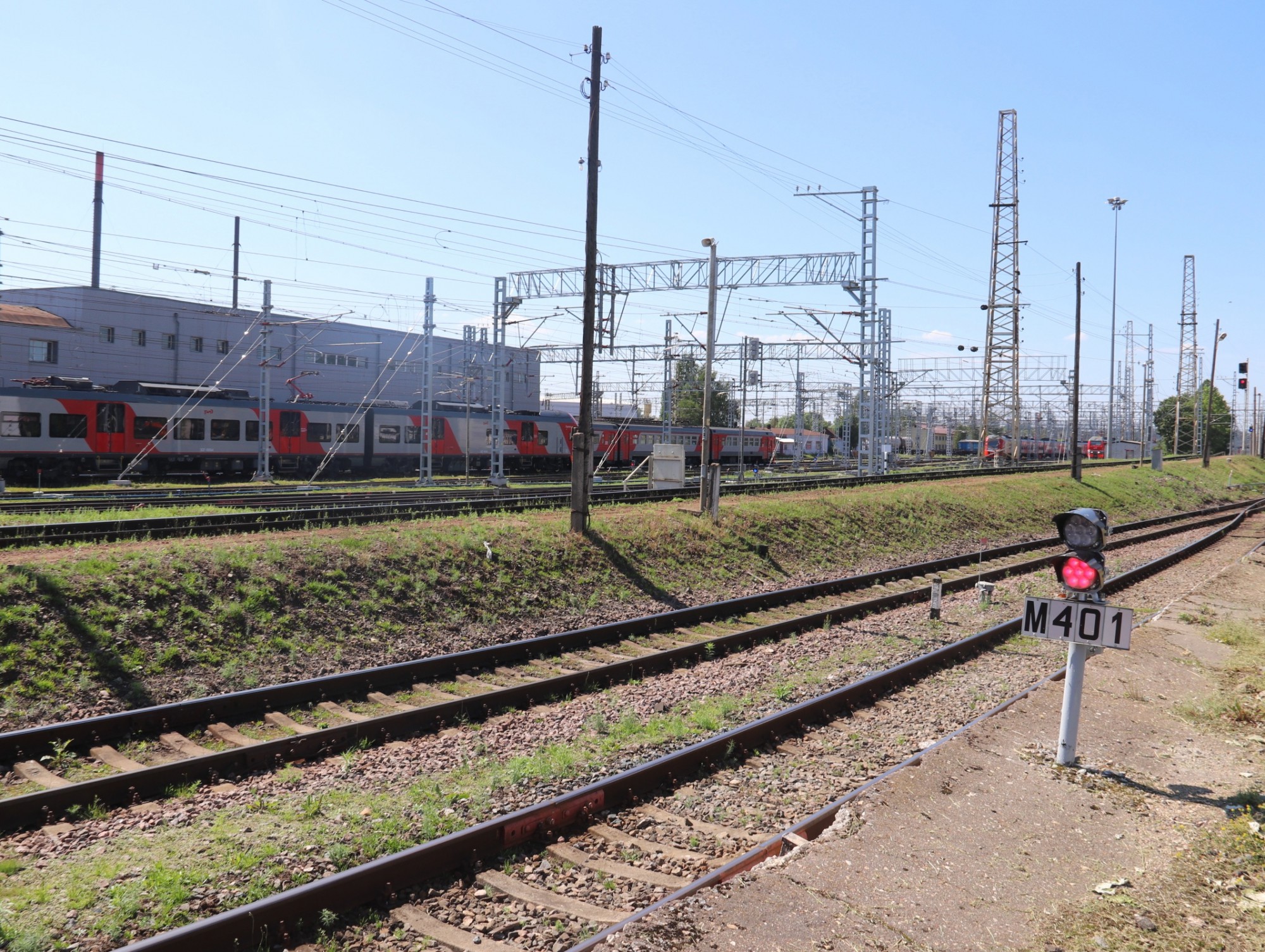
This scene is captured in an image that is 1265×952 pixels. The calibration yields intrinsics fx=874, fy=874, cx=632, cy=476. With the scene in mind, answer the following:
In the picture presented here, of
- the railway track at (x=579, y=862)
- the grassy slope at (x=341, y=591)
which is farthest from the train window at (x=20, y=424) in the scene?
the railway track at (x=579, y=862)

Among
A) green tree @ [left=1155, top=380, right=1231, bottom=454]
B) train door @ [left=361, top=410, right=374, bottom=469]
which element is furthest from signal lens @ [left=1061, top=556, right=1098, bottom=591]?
green tree @ [left=1155, top=380, right=1231, bottom=454]

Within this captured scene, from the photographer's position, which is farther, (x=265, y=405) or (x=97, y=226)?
(x=97, y=226)

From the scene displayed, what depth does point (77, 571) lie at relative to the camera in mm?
10258

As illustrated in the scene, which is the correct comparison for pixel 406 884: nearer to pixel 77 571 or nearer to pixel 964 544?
pixel 77 571

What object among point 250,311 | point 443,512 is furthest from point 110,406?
point 250,311

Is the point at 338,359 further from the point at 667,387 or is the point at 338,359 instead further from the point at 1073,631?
the point at 1073,631

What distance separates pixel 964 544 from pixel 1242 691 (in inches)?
622

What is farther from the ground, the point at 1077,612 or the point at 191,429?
the point at 191,429

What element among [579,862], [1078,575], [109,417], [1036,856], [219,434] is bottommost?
[579,862]

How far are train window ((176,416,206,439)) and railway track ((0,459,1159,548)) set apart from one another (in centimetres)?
1027

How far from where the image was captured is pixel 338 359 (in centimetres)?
5662

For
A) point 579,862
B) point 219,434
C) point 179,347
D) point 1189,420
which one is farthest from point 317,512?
point 1189,420

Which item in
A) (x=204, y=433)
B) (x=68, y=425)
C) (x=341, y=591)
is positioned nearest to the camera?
(x=341, y=591)

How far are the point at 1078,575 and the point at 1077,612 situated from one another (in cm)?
30
